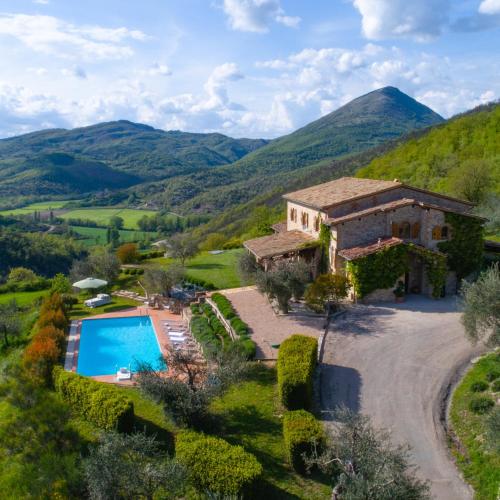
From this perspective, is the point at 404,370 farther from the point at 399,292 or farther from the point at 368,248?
the point at 368,248

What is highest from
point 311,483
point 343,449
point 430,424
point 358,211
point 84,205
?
point 84,205

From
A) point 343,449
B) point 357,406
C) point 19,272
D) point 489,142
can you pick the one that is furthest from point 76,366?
point 489,142

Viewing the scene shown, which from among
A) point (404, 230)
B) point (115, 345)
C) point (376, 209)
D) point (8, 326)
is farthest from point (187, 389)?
point (404, 230)

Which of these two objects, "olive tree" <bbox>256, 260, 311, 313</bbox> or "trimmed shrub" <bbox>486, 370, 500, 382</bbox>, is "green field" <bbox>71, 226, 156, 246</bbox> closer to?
"olive tree" <bbox>256, 260, 311, 313</bbox>

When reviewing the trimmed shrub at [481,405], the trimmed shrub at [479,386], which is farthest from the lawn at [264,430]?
the trimmed shrub at [479,386]

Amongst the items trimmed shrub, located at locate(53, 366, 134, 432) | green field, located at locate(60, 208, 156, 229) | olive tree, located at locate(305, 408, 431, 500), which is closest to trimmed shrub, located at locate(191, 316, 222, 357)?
trimmed shrub, located at locate(53, 366, 134, 432)

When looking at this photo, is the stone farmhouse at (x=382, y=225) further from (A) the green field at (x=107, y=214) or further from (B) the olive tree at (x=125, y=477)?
(A) the green field at (x=107, y=214)

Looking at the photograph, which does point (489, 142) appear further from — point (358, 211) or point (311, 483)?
point (311, 483)
